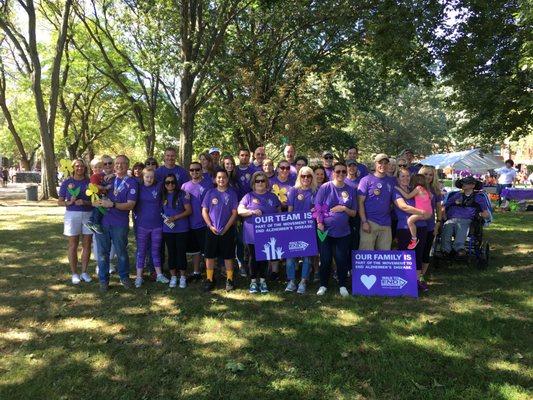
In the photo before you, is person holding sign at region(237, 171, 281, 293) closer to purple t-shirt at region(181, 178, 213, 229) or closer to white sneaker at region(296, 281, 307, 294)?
white sneaker at region(296, 281, 307, 294)

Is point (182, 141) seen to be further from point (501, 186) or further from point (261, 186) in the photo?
point (501, 186)

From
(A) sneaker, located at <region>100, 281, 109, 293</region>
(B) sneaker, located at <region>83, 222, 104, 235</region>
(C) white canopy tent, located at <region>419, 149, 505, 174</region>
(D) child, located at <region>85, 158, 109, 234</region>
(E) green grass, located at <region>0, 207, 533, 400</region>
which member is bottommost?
(E) green grass, located at <region>0, 207, 533, 400</region>

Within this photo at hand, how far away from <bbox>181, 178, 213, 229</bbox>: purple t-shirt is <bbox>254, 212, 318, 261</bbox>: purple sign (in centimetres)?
97

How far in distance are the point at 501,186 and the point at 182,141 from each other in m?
13.3

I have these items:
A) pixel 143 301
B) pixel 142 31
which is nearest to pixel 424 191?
pixel 143 301

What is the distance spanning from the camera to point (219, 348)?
4422 millimetres

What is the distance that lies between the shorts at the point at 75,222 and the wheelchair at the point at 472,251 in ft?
19.1

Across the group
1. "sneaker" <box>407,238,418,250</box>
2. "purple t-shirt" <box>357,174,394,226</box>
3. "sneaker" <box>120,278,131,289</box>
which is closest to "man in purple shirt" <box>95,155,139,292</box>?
"sneaker" <box>120,278,131,289</box>

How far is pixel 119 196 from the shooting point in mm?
6109

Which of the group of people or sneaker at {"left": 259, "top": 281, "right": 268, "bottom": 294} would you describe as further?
sneaker at {"left": 259, "top": 281, "right": 268, "bottom": 294}

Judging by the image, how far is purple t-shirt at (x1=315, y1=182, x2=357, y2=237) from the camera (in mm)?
5875

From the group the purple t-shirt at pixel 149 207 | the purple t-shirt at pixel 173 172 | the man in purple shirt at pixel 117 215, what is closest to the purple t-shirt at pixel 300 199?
the purple t-shirt at pixel 173 172

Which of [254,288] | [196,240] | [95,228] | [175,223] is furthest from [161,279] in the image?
[254,288]

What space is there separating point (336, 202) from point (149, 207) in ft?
9.02
